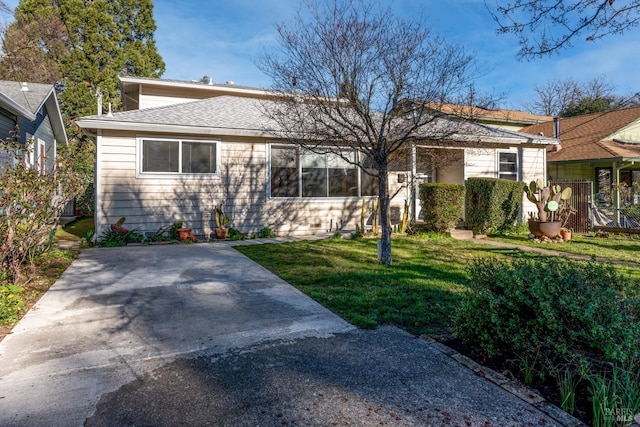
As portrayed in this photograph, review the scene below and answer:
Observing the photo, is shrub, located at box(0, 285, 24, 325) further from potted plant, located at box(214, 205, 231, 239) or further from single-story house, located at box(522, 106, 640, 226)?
single-story house, located at box(522, 106, 640, 226)

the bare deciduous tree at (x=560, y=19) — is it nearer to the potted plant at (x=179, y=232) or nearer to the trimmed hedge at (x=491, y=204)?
the trimmed hedge at (x=491, y=204)

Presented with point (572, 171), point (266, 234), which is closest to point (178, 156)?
point (266, 234)

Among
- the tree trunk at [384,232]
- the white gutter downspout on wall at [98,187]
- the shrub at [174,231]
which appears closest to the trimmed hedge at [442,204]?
the tree trunk at [384,232]

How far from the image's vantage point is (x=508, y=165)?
13.4 m

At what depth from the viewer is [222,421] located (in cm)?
233

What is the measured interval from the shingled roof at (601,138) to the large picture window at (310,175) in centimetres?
1094

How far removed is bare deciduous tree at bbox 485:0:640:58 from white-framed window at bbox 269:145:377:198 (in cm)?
664

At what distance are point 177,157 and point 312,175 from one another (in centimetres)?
372

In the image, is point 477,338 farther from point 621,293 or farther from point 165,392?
point 165,392

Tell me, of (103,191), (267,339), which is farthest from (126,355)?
(103,191)

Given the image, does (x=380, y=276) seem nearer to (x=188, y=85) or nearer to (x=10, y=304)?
(x=10, y=304)

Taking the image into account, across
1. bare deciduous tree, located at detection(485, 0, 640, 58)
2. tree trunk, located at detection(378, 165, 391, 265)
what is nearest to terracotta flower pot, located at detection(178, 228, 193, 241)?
tree trunk, located at detection(378, 165, 391, 265)

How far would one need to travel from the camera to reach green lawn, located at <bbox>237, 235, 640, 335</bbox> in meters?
4.35

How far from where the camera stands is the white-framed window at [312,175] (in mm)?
11219
